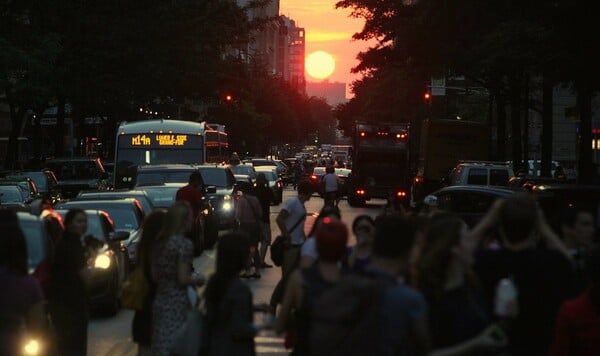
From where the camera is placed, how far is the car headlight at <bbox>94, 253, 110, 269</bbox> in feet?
55.2

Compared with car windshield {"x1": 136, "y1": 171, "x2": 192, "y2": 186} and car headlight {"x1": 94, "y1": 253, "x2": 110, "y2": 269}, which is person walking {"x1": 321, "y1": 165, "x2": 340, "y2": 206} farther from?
car headlight {"x1": 94, "y1": 253, "x2": 110, "y2": 269}

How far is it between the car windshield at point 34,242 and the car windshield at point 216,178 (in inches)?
722

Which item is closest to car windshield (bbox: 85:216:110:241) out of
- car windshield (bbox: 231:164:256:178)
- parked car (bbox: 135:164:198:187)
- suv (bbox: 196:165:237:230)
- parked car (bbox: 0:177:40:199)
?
suv (bbox: 196:165:237:230)

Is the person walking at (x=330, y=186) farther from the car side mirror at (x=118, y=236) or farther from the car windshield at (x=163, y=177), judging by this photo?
the car side mirror at (x=118, y=236)

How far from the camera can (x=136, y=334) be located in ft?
32.3

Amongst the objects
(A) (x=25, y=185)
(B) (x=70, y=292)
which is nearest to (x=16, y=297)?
(B) (x=70, y=292)

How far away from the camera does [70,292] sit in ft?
34.8

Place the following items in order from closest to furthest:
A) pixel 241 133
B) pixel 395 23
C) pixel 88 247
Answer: pixel 88 247, pixel 395 23, pixel 241 133

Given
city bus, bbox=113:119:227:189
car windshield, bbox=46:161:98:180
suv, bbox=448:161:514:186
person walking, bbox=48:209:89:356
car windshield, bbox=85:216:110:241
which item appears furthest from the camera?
car windshield, bbox=46:161:98:180

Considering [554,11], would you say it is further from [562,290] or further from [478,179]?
[562,290]

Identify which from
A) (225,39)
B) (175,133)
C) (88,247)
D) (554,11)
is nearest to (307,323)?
(88,247)

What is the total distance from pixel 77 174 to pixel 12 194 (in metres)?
13.5

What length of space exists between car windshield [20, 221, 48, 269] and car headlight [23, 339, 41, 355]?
3.49 metres

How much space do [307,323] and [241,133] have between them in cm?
9680
